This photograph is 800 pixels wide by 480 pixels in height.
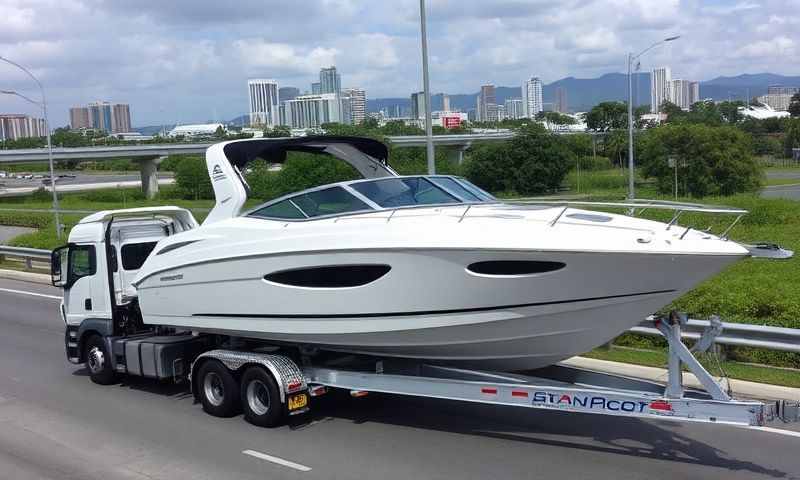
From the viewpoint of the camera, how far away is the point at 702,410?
275 inches

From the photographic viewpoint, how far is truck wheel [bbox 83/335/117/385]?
11383mm

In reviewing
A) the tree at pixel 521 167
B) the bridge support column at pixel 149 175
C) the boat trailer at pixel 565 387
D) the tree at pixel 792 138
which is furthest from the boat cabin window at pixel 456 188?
the tree at pixel 792 138

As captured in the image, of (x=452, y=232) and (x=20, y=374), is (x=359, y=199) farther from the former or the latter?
(x=20, y=374)

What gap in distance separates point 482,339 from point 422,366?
1.07 metres

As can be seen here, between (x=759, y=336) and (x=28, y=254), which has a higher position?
(x=759, y=336)

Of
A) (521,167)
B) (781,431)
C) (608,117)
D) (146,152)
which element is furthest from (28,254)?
(608,117)

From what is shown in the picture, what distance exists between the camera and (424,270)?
782cm

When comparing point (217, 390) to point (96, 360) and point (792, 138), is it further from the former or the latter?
point (792, 138)

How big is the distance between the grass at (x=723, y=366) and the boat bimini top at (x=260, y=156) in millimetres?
4012

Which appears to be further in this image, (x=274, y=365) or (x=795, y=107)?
(x=795, y=107)

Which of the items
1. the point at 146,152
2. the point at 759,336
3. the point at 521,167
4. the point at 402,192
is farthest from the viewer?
the point at 146,152

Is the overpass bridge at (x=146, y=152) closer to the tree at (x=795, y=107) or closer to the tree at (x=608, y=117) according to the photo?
the tree at (x=608, y=117)

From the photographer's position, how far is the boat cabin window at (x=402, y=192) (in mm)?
9125

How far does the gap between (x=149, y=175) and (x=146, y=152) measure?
4.76 metres
